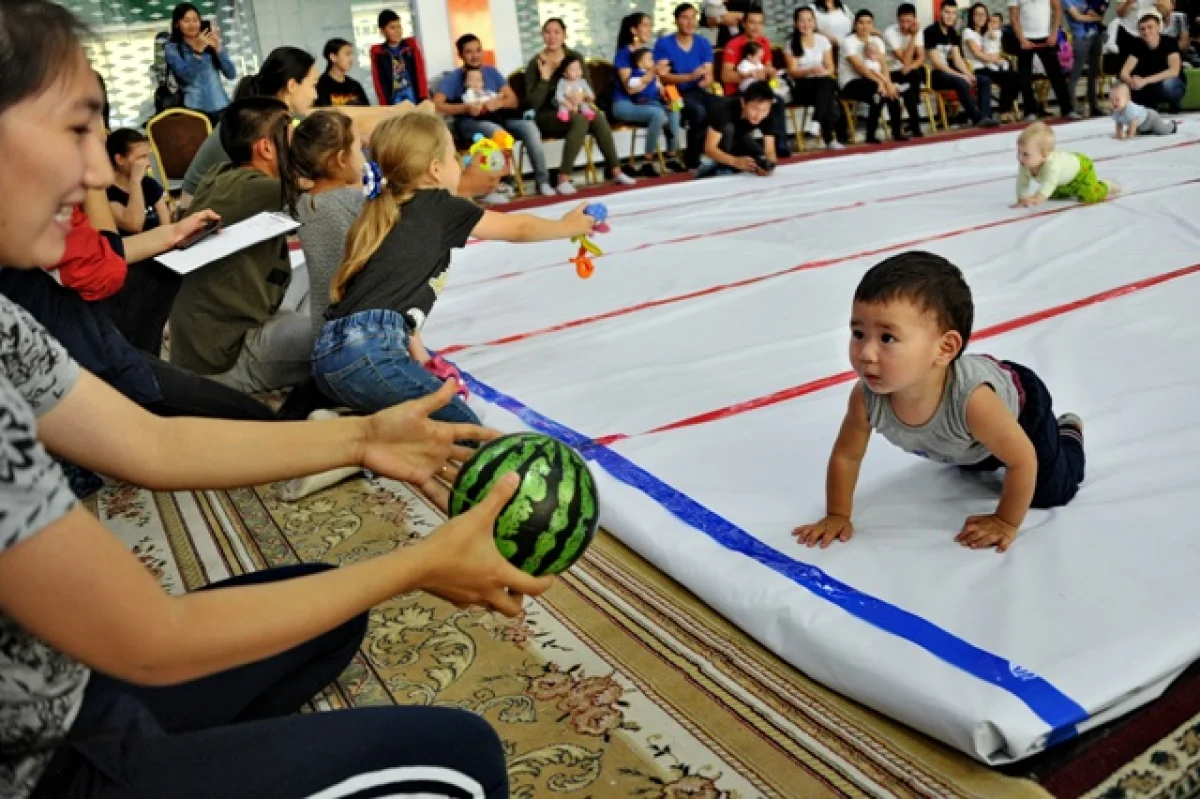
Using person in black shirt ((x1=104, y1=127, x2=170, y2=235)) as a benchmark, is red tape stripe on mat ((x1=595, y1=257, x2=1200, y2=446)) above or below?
below

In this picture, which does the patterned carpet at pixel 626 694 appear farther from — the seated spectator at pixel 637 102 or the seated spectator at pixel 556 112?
the seated spectator at pixel 637 102

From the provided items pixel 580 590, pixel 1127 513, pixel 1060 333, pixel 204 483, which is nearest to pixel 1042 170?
pixel 1060 333

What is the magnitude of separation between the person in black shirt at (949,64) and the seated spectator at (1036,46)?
16 cm

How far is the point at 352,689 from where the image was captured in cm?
202

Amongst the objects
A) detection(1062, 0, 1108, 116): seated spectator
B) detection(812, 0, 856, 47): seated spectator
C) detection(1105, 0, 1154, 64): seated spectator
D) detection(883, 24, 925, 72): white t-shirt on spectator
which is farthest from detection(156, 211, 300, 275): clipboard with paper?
detection(1062, 0, 1108, 116): seated spectator

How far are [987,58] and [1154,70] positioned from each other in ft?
5.45

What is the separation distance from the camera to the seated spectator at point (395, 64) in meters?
9.28

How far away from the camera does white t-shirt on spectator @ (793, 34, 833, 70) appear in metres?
10.7

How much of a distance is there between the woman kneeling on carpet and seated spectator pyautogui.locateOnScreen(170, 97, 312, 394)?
7.75 feet

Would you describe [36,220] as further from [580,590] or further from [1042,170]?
[1042,170]

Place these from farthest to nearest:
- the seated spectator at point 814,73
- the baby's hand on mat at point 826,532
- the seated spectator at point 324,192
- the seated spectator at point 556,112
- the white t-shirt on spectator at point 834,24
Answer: the white t-shirt on spectator at point 834,24 < the seated spectator at point 814,73 < the seated spectator at point 556,112 < the seated spectator at point 324,192 < the baby's hand on mat at point 826,532

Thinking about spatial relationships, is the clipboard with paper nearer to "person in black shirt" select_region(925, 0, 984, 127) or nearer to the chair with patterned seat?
the chair with patterned seat

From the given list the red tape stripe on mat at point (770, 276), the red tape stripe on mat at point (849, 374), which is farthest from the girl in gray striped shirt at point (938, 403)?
the red tape stripe on mat at point (770, 276)

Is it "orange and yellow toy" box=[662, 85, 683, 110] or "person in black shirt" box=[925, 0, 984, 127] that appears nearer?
"orange and yellow toy" box=[662, 85, 683, 110]
